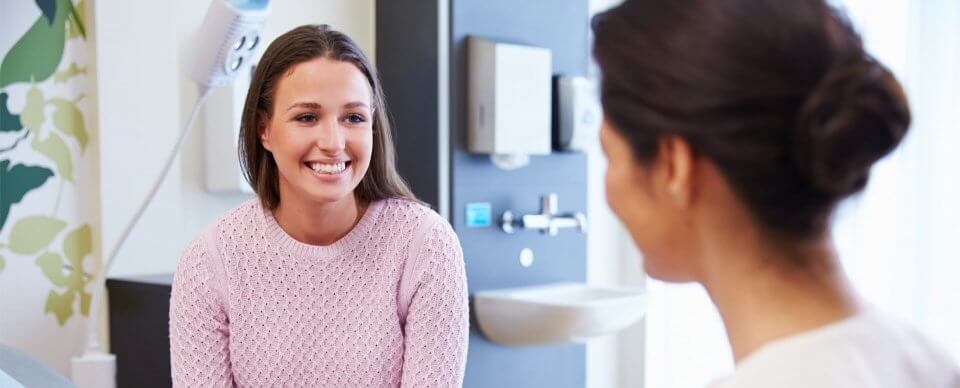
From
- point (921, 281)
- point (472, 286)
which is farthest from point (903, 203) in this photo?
point (472, 286)

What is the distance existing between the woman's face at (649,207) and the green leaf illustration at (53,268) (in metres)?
1.57

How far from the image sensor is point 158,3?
2035mm

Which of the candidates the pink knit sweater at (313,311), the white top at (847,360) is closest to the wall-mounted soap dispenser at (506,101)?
the pink knit sweater at (313,311)

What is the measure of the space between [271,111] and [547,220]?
128 centimetres

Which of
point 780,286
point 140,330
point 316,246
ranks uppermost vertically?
point 780,286

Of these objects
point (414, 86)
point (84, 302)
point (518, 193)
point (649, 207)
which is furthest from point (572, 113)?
point (649, 207)

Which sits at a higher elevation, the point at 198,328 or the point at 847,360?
the point at 847,360

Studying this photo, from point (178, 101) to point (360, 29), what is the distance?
0.63 meters

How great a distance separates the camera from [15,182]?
6.06 feet

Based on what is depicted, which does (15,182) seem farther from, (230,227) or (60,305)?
(230,227)

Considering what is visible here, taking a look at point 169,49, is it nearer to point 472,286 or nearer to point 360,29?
point 360,29

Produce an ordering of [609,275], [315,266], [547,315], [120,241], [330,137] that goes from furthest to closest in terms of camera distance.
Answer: [609,275], [547,315], [120,241], [315,266], [330,137]

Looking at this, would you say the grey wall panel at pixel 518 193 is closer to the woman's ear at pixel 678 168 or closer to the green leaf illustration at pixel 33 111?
the green leaf illustration at pixel 33 111

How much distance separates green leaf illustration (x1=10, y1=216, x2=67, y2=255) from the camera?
1857mm
